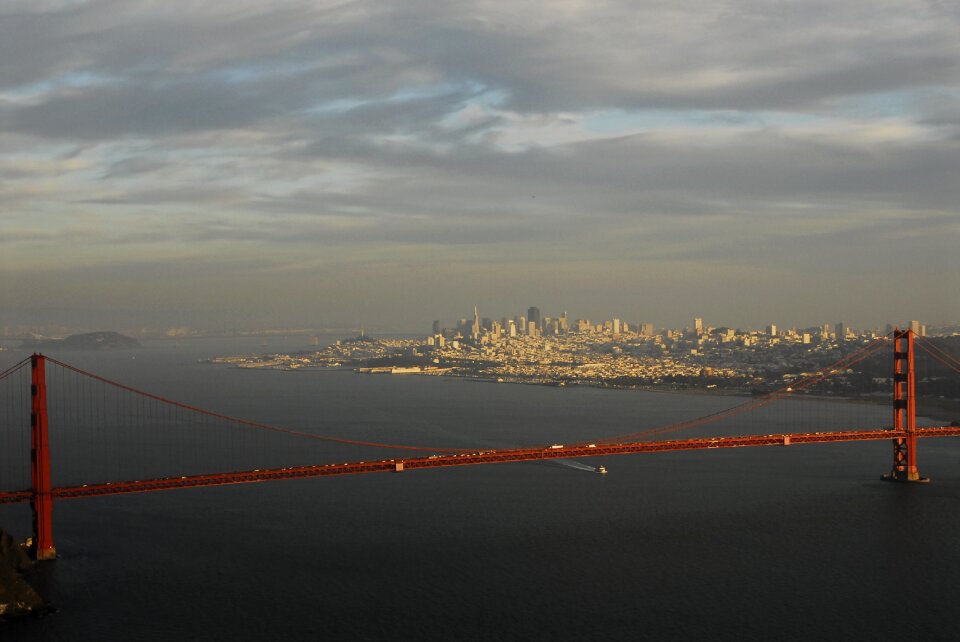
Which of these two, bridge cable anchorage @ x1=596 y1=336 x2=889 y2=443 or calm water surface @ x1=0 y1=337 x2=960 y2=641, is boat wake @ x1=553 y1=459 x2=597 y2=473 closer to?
calm water surface @ x1=0 y1=337 x2=960 y2=641

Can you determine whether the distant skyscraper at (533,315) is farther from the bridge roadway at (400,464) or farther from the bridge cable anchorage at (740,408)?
the bridge roadway at (400,464)

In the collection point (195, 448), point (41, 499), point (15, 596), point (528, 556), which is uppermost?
point (41, 499)

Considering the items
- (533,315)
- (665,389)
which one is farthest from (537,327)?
(665,389)

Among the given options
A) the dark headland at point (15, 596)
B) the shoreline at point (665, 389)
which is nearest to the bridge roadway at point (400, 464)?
the dark headland at point (15, 596)

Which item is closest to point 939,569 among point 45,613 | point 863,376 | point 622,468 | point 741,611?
point 741,611

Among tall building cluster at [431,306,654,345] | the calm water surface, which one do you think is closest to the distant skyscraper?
tall building cluster at [431,306,654,345]

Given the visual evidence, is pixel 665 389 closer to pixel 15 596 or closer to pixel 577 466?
pixel 577 466
